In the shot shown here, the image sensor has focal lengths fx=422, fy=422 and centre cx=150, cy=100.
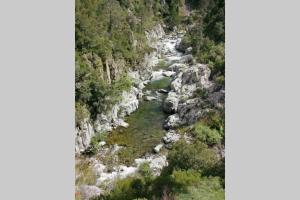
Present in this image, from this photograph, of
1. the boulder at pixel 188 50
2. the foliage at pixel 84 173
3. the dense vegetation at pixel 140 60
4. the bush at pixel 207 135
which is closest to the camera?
the dense vegetation at pixel 140 60

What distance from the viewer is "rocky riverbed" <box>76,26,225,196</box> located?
961 centimetres

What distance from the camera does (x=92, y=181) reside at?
29.6 feet

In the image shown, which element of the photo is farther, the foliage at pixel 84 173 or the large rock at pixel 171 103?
the large rock at pixel 171 103

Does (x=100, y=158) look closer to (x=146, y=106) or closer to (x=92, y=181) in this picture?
(x=92, y=181)

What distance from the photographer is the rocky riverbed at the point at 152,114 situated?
31.5 feet

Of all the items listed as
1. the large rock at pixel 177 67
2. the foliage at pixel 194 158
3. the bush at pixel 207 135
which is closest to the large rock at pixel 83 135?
the foliage at pixel 194 158

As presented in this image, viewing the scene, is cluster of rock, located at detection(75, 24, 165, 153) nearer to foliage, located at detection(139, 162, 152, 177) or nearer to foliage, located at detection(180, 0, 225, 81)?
foliage, located at detection(180, 0, 225, 81)

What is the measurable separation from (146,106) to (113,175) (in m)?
3.76

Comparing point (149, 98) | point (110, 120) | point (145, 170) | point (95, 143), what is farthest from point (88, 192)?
point (149, 98)

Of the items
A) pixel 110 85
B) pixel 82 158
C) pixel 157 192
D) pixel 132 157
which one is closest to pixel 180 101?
pixel 110 85

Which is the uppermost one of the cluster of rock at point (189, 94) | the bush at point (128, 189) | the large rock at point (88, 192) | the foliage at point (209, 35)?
the foliage at point (209, 35)

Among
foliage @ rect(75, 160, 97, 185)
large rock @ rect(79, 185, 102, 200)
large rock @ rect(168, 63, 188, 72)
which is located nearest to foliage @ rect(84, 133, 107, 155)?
foliage @ rect(75, 160, 97, 185)

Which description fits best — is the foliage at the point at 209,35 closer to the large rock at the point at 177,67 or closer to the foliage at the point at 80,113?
the large rock at the point at 177,67

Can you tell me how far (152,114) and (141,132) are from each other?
122cm
